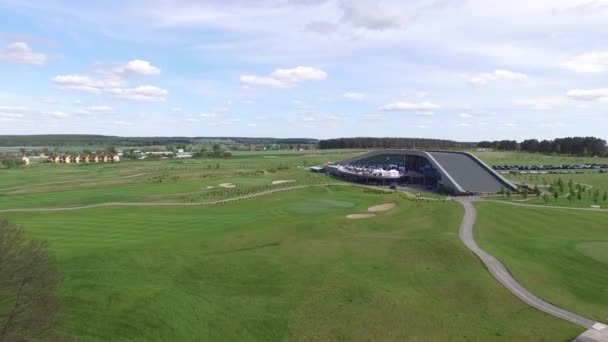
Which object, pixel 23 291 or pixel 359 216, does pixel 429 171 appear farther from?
pixel 23 291

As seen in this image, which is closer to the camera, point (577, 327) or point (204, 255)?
point (577, 327)

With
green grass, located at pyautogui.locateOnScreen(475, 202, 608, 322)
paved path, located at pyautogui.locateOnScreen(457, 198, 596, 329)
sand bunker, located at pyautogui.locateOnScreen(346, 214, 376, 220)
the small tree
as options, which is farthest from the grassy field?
the small tree

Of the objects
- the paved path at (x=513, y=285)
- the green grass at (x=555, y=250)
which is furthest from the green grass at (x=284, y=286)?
the green grass at (x=555, y=250)

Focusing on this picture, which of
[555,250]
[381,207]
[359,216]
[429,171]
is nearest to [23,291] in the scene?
[555,250]

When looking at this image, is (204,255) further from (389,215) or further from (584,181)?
(584,181)

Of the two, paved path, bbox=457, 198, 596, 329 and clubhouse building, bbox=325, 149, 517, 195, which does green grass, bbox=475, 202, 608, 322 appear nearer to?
paved path, bbox=457, 198, 596, 329

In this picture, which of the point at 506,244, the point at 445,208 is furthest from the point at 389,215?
the point at 506,244

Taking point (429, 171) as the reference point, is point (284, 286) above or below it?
below
